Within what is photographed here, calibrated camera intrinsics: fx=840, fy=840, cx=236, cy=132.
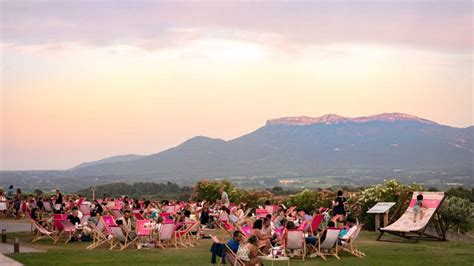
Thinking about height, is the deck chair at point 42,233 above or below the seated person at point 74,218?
below

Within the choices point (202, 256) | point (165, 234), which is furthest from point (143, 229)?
point (202, 256)

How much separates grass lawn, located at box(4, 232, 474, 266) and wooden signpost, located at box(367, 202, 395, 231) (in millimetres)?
1840

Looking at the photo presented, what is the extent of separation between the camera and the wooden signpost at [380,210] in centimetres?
2209

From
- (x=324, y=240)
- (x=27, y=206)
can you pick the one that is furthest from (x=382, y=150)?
(x=324, y=240)

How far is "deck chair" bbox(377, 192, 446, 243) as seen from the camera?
20438mm

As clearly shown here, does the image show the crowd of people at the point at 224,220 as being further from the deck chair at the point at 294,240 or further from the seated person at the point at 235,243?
the deck chair at the point at 294,240

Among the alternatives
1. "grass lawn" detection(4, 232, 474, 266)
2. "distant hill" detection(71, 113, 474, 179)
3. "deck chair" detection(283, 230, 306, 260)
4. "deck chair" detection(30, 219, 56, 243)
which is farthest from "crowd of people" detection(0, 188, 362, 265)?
"distant hill" detection(71, 113, 474, 179)

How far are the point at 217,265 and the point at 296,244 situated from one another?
2.06 metres

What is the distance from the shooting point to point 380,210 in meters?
22.1

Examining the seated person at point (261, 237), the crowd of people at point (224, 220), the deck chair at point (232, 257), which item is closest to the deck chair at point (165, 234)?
the crowd of people at point (224, 220)

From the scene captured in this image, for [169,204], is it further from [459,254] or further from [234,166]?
[234,166]

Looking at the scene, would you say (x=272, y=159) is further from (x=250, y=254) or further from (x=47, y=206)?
(x=250, y=254)

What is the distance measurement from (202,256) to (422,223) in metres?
6.07

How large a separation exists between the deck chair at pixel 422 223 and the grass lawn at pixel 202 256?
43 cm
